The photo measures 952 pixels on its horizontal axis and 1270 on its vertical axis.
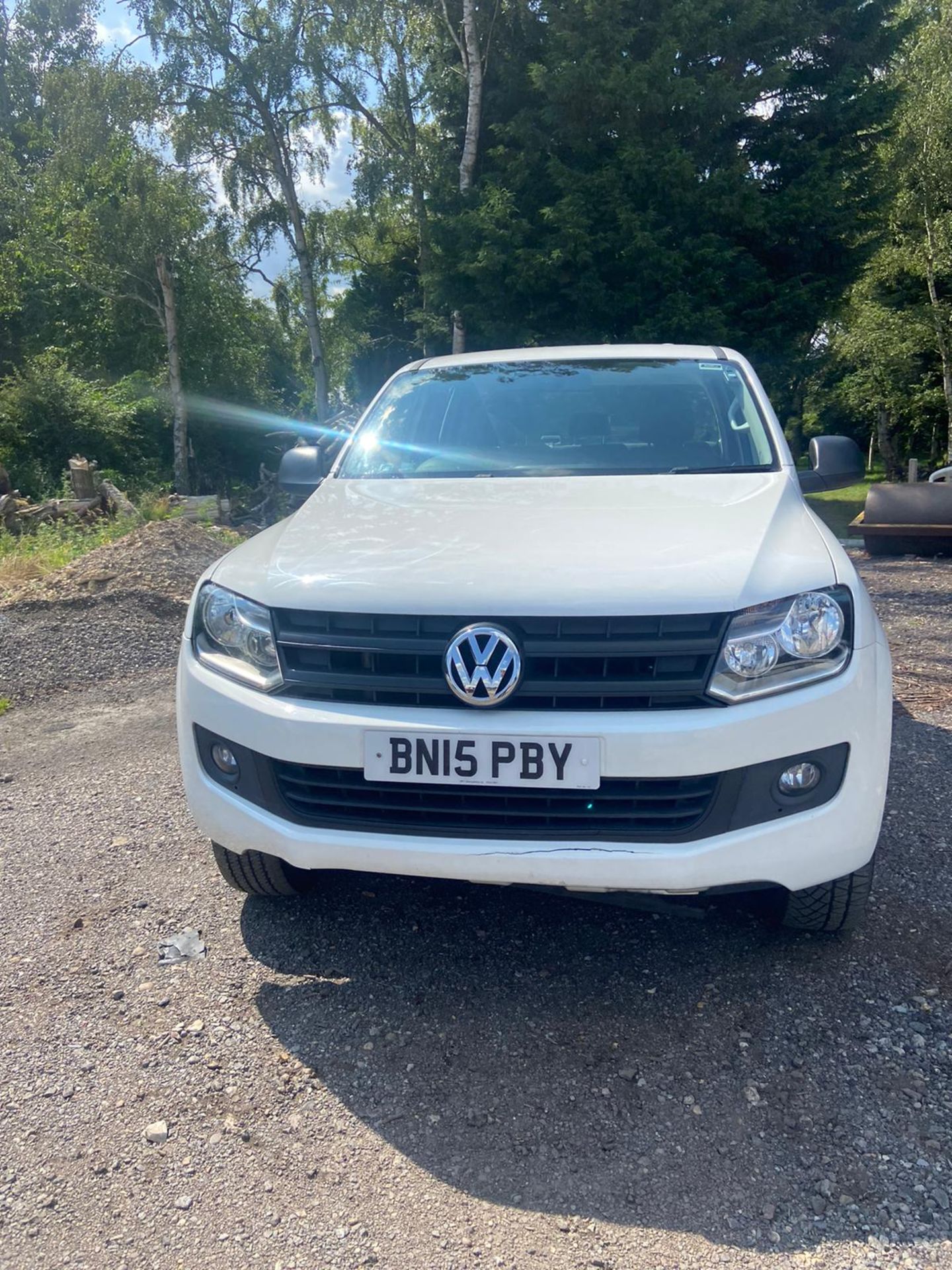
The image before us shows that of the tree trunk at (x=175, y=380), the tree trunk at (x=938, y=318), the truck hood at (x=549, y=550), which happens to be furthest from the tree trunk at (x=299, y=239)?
the truck hood at (x=549, y=550)

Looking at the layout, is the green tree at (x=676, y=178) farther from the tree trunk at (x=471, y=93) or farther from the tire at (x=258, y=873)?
the tire at (x=258, y=873)

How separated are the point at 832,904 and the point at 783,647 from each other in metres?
0.79

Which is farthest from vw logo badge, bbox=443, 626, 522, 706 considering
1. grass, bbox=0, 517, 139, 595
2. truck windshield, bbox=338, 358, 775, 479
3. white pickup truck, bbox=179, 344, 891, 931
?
grass, bbox=0, 517, 139, 595

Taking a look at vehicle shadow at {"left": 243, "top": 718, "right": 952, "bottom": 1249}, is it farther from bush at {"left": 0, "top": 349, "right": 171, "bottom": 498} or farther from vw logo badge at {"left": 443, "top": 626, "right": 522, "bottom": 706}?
bush at {"left": 0, "top": 349, "right": 171, "bottom": 498}

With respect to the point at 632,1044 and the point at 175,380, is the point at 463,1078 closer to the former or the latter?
the point at 632,1044

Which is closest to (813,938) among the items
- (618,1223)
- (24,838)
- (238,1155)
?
(618,1223)

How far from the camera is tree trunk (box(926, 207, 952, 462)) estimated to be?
2091cm

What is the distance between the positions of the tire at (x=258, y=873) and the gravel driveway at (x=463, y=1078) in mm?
137

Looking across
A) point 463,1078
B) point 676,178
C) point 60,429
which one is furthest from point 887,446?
point 463,1078

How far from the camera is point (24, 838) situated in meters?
3.70

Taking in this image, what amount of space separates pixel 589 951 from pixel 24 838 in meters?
2.30

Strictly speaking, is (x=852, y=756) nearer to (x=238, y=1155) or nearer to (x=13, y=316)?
(x=238, y=1155)

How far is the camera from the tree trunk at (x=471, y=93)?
17.4 meters

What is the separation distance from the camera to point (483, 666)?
2.24 meters
